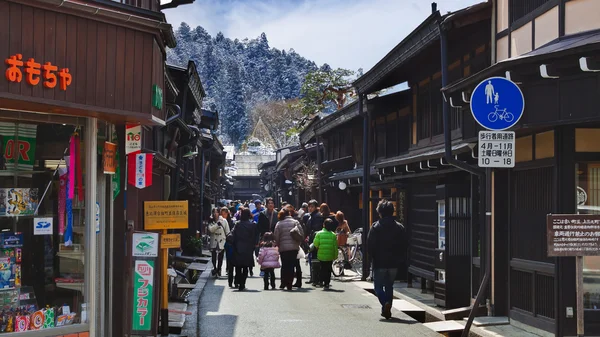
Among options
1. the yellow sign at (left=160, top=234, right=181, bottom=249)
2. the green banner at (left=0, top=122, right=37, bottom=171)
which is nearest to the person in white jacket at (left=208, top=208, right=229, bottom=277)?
the yellow sign at (left=160, top=234, right=181, bottom=249)

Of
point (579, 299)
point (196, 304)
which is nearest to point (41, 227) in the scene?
point (579, 299)

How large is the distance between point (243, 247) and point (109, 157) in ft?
29.1

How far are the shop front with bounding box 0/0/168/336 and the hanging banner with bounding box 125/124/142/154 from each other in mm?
743

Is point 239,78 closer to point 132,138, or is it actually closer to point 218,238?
point 218,238

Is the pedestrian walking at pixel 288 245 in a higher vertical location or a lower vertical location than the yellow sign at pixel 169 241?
lower

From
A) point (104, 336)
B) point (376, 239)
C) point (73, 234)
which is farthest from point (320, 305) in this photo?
point (73, 234)

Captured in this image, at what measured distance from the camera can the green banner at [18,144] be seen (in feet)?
25.9

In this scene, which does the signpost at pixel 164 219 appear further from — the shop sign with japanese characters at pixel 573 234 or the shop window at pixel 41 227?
the shop sign with japanese characters at pixel 573 234

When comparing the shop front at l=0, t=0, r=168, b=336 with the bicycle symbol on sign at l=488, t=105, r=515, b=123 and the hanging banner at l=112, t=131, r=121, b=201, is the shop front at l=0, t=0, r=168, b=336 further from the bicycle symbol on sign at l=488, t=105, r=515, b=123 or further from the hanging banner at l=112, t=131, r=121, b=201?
the bicycle symbol on sign at l=488, t=105, r=515, b=123

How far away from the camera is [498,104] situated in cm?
1047

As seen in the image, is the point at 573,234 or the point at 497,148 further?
the point at 497,148

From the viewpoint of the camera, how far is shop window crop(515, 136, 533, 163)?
39.3ft

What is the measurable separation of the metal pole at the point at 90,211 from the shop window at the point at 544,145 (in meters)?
6.41

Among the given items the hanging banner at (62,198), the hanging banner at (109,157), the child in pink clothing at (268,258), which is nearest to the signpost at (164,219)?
the hanging banner at (109,157)
